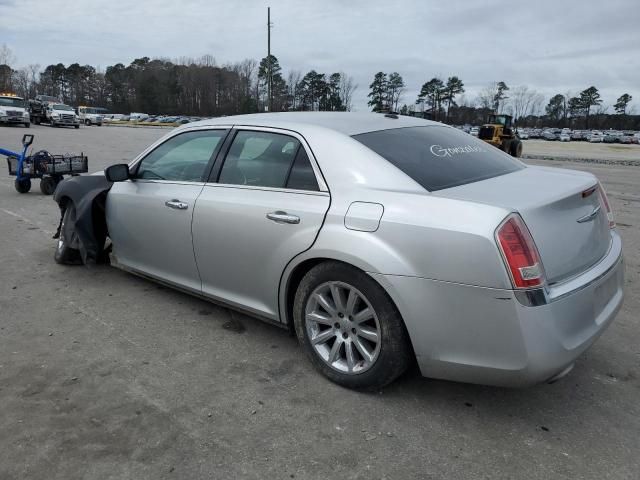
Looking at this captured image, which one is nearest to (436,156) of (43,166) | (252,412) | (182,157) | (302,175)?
(302,175)

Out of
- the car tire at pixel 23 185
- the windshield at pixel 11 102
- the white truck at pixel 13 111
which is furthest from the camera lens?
the windshield at pixel 11 102

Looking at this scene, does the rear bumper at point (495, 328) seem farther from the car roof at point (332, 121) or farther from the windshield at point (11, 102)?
the windshield at point (11, 102)

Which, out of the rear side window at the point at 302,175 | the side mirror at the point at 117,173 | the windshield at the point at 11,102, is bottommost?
the side mirror at the point at 117,173

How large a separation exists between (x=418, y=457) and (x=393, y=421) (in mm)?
306

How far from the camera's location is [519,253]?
8.00 ft

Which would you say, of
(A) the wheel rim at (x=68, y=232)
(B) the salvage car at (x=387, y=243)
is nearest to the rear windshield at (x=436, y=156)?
(B) the salvage car at (x=387, y=243)

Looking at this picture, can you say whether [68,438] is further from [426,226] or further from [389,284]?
[426,226]

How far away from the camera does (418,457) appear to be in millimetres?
2480

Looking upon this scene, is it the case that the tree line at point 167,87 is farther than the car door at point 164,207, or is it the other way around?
the tree line at point 167,87

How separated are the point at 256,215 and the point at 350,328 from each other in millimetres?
954

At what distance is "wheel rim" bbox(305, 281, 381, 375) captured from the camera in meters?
2.91

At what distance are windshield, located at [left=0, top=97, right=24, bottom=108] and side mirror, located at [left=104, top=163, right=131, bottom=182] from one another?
33.8 meters

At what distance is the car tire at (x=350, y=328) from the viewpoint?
9.18ft

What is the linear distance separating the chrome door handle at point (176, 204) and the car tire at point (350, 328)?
4.00ft
